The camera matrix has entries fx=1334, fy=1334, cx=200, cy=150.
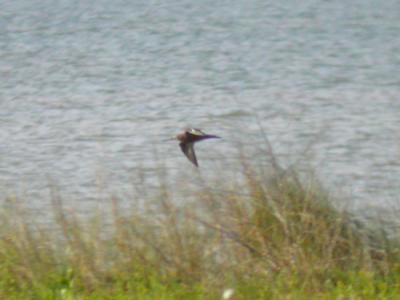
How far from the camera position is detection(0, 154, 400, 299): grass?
5246 millimetres

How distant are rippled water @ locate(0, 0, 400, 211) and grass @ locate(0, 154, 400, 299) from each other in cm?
53

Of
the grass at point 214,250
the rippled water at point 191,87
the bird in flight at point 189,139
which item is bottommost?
the rippled water at point 191,87

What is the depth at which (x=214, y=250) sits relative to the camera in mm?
5613

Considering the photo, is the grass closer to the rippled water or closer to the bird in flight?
the bird in flight

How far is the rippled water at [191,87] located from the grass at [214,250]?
1.74 feet

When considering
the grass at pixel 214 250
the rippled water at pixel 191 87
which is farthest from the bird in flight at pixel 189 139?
the rippled water at pixel 191 87

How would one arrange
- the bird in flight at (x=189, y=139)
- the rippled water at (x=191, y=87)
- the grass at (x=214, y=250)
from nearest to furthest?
the grass at (x=214, y=250) < the bird in flight at (x=189, y=139) < the rippled water at (x=191, y=87)

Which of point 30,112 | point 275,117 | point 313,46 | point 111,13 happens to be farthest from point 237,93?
point 111,13

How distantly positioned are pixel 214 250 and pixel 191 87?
5.63 metres

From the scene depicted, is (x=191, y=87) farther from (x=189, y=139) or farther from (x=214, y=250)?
(x=214, y=250)

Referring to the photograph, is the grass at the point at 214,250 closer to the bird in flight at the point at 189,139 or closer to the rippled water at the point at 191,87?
the bird in flight at the point at 189,139

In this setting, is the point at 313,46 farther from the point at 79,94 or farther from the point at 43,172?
the point at 43,172

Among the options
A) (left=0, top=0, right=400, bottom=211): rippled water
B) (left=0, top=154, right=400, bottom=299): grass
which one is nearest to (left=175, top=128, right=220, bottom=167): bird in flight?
(left=0, top=154, right=400, bottom=299): grass

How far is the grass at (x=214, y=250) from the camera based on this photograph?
207 inches
